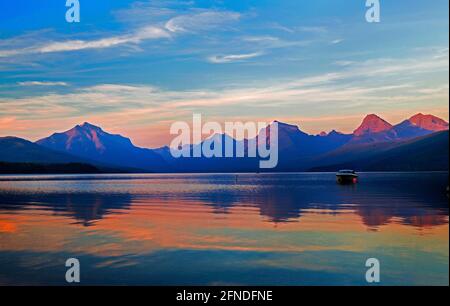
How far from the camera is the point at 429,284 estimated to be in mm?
21594

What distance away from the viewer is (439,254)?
27.8 metres

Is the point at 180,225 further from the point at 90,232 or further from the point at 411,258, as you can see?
the point at 411,258
